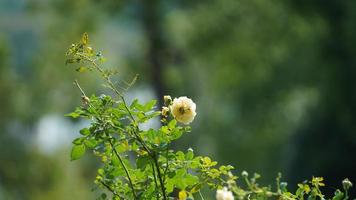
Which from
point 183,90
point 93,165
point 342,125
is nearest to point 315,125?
point 342,125

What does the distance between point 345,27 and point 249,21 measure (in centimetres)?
315

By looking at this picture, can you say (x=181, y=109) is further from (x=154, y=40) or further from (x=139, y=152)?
(x=154, y=40)

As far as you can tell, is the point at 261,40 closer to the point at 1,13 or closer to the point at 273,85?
the point at 273,85

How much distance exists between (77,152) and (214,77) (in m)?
17.2

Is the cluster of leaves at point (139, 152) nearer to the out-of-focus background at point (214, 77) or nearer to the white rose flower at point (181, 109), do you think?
the white rose flower at point (181, 109)

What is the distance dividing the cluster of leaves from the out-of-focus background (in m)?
9.84

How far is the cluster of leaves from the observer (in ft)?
7.52

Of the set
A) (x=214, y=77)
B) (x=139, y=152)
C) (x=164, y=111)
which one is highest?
(x=214, y=77)

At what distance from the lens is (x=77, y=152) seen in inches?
92.4

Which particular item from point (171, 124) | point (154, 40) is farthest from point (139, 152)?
point (154, 40)

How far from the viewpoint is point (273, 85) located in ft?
55.3

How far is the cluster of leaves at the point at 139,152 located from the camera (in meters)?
2.29

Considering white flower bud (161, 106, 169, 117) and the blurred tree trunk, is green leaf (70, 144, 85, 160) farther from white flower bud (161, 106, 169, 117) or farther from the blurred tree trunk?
the blurred tree trunk

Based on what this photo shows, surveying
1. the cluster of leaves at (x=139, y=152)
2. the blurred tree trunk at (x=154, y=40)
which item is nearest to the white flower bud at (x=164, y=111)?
the cluster of leaves at (x=139, y=152)
